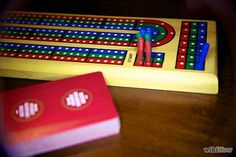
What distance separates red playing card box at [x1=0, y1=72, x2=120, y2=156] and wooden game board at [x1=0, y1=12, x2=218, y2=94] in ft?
0.21

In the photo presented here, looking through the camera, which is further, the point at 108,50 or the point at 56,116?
the point at 108,50

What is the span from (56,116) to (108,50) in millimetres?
183

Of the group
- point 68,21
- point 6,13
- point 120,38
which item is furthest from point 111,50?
point 6,13

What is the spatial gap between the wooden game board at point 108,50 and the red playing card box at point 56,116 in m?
0.06

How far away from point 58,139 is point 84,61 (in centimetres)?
17

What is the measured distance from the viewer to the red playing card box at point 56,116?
0.44m

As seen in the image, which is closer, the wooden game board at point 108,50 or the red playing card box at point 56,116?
the red playing card box at point 56,116

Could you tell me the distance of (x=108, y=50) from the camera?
594 millimetres

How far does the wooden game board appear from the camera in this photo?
1.77 ft

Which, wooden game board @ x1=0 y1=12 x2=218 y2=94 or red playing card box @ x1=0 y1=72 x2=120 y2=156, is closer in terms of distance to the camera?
red playing card box @ x1=0 y1=72 x2=120 y2=156

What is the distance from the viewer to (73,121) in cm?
45

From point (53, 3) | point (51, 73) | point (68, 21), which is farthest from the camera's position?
point (53, 3)

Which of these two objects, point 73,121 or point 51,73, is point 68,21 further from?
point 73,121

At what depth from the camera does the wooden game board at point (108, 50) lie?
54cm
